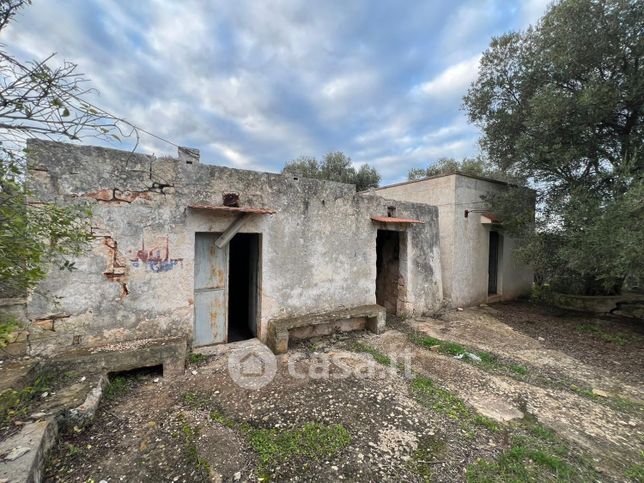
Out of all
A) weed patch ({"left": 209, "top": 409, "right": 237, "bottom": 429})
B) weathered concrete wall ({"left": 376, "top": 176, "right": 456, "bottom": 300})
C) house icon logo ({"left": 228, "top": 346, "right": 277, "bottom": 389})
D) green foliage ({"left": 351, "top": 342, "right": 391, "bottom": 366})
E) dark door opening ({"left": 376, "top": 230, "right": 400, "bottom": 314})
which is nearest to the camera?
weed patch ({"left": 209, "top": 409, "right": 237, "bottom": 429})

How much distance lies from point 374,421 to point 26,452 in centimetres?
307

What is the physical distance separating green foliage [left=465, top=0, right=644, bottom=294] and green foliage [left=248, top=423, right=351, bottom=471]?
5.73m

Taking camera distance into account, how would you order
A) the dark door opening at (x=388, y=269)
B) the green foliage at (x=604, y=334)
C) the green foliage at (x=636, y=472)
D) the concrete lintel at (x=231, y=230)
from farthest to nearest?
the dark door opening at (x=388, y=269) → the green foliage at (x=604, y=334) → the concrete lintel at (x=231, y=230) → the green foliage at (x=636, y=472)

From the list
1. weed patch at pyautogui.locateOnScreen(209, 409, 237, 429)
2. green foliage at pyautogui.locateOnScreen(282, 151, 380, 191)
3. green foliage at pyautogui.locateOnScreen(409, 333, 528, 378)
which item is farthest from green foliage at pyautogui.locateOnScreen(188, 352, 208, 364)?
green foliage at pyautogui.locateOnScreen(282, 151, 380, 191)

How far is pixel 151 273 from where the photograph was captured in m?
4.02

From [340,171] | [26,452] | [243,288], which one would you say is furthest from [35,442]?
[340,171]

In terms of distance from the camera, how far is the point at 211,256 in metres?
4.69

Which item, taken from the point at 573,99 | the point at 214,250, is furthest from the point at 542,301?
the point at 214,250

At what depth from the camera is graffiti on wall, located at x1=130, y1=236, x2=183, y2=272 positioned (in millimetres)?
3945

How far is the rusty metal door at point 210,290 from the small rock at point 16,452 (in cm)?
247

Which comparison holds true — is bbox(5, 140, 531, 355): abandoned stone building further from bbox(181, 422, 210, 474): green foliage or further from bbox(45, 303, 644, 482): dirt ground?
bbox(181, 422, 210, 474): green foliage

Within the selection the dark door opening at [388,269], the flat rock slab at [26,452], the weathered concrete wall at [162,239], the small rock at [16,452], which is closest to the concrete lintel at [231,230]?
the weathered concrete wall at [162,239]

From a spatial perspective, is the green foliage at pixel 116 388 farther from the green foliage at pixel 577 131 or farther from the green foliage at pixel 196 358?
the green foliage at pixel 577 131

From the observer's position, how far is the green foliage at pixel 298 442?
2.57 metres
